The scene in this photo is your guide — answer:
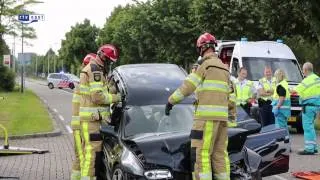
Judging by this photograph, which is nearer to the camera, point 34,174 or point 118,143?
point 118,143

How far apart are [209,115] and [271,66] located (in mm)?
11546

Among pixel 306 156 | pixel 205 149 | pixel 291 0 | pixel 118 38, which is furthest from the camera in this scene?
pixel 118 38

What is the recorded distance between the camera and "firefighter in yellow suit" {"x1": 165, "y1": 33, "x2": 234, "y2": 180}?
21.3ft

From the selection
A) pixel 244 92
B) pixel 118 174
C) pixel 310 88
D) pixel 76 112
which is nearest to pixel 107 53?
pixel 76 112

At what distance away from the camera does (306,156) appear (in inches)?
472

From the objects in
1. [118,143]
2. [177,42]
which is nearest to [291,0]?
[118,143]

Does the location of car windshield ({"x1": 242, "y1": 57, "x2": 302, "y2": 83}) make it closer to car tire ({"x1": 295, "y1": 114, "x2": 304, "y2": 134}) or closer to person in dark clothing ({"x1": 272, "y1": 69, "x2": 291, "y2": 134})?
car tire ({"x1": 295, "y1": 114, "x2": 304, "y2": 134})

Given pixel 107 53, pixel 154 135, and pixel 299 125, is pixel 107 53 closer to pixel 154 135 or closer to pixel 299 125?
pixel 154 135

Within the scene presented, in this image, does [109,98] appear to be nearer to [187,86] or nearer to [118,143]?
[118,143]

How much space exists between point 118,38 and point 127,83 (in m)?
45.4

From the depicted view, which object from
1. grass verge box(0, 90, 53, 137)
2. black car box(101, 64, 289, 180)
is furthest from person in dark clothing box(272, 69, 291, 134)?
grass verge box(0, 90, 53, 137)

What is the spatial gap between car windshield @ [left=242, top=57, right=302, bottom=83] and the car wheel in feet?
35.2

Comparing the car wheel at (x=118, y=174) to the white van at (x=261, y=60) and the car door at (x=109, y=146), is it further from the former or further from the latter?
the white van at (x=261, y=60)

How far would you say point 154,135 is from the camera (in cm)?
722
